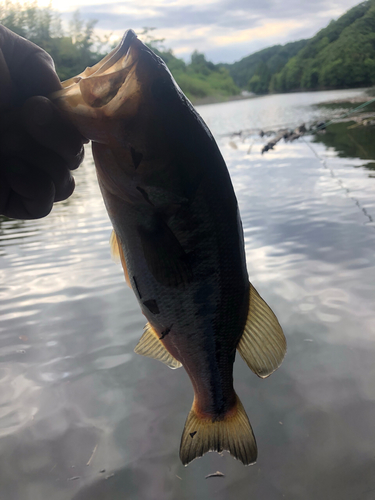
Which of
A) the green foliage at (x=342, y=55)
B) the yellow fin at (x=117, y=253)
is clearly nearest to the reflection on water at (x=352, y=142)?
the yellow fin at (x=117, y=253)

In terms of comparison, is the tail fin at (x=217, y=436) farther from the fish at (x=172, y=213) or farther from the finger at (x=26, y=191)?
the finger at (x=26, y=191)

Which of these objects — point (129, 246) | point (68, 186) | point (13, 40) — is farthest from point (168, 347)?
point (13, 40)

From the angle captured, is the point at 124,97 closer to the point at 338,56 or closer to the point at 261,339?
the point at 261,339

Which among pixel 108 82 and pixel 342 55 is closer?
pixel 108 82

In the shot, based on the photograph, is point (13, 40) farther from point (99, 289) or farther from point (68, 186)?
point (99, 289)

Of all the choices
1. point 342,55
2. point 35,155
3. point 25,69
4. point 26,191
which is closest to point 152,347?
point 26,191

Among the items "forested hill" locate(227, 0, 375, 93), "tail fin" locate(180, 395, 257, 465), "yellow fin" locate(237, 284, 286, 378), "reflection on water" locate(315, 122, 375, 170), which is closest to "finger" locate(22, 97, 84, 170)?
"yellow fin" locate(237, 284, 286, 378)
